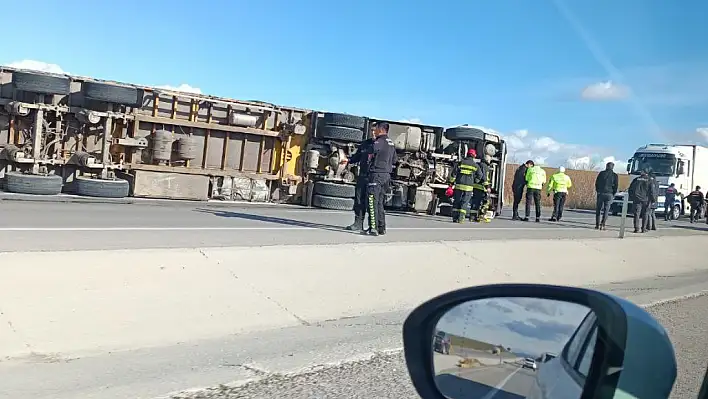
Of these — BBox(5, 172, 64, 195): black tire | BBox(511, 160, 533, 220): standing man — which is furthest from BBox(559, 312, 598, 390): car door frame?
BBox(511, 160, 533, 220): standing man

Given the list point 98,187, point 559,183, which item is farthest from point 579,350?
point 559,183

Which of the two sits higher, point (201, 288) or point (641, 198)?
point (641, 198)

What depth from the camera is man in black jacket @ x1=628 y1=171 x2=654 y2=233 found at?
2014 centimetres

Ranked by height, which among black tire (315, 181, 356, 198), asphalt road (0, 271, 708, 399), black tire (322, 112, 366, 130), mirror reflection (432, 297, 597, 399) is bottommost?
asphalt road (0, 271, 708, 399)

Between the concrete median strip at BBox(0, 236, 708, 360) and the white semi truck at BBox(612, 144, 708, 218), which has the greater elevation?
the white semi truck at BBox(612, 144, 708, 218)

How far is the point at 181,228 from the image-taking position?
10.7 m

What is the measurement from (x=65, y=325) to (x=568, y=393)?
4.35 metres

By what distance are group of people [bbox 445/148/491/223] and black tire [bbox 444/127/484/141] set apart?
4.42 ft

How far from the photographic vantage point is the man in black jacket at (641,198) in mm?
20141

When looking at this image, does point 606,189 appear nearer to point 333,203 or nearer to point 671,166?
point 333,203

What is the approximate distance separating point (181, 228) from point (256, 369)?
18.1 ft

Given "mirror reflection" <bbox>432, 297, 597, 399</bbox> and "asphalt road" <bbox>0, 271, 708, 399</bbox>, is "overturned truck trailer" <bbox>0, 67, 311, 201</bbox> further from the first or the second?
"mirror reflection" <bbox>432, 297, 597, 399</bbox>

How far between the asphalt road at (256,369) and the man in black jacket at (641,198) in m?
13.3

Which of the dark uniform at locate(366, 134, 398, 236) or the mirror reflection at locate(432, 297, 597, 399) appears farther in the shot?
the dark uniform at locate(366, 134, 398, 236)
